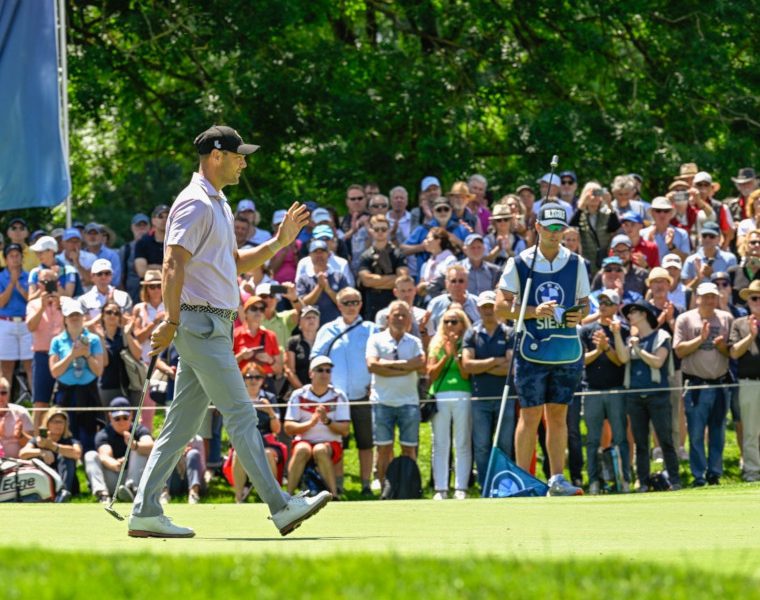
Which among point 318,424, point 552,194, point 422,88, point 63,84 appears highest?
point 422,88

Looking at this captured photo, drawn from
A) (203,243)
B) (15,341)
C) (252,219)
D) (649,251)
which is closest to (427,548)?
(203,243)

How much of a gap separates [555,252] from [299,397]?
4.06m

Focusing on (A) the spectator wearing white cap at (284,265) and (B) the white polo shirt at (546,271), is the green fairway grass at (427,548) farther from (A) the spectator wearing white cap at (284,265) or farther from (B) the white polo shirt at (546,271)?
(A) the spectator wearing white cap at (284,265)

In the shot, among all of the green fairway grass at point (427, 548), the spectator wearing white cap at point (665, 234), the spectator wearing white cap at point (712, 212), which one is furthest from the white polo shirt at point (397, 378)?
the spectator wearing white cap at point (712, 212)

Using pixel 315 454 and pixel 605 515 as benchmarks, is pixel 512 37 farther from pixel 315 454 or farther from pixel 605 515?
pixel 605 515

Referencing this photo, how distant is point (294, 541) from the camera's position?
26.1 ft

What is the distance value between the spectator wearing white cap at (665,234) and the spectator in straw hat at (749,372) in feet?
5.85

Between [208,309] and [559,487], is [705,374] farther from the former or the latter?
[208,309]

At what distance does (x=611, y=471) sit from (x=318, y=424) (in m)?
2.94

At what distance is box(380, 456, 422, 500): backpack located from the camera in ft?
48.6

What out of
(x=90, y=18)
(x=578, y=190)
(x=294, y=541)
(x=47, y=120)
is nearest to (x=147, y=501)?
(x=294, y=541)

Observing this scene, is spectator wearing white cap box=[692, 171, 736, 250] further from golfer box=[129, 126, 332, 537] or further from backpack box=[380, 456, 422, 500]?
golfer box=[129, 126, 332, 537]

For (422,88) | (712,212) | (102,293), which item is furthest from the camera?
(422,88)

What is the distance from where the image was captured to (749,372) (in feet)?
52.2
